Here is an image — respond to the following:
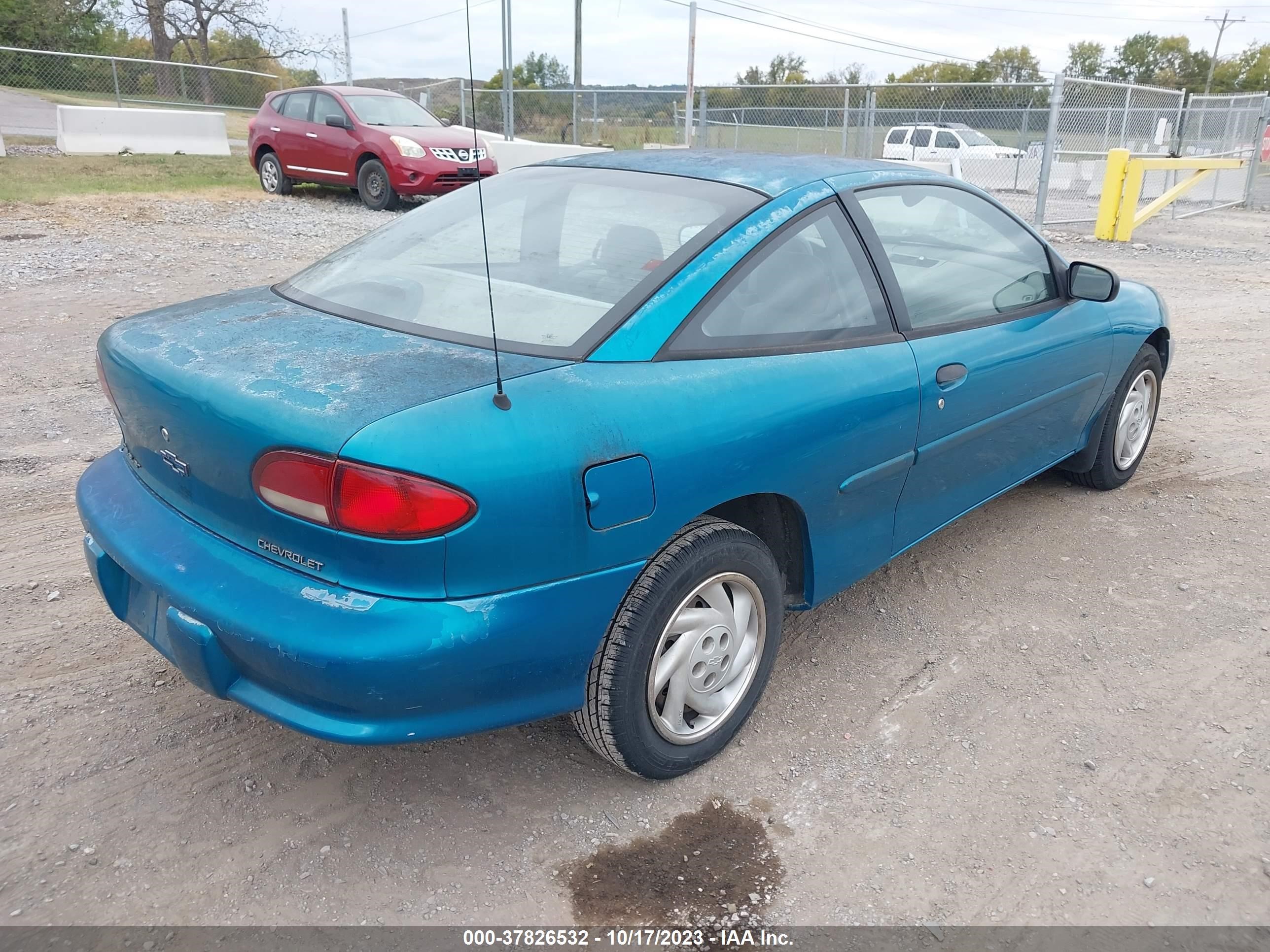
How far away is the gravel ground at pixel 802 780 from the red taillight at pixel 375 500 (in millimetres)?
879

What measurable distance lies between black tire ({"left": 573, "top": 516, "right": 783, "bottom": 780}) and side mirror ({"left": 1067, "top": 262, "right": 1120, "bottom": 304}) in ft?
6.31

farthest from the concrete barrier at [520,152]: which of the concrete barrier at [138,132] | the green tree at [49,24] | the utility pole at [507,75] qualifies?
the green tree at [49,24]

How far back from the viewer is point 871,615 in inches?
137

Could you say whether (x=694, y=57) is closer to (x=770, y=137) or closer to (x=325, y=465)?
(x=770, y=137)

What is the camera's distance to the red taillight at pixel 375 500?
1.94 metres

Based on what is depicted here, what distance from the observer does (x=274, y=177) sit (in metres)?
14.4

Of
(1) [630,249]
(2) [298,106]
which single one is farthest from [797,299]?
(2) [298,106]

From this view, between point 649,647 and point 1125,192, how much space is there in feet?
42.8

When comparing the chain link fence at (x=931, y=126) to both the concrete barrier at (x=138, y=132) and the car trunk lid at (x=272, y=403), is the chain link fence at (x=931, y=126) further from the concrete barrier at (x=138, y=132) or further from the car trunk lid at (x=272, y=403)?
the car trunk lid at (x=272, y=403)

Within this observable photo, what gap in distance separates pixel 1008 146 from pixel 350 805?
2173cm

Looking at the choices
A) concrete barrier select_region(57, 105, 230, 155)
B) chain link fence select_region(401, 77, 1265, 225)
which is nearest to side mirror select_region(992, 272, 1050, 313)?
chain link fence select_region(401, 77, 1265, 225)

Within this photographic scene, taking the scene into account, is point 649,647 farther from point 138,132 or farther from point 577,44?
point 577,44

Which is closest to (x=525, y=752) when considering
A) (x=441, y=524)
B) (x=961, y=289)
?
(x=441, y=524)

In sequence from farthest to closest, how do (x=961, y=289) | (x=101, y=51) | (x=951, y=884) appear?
(x=101, y=51)
(x=961, y=289)
(x=951, y=884)
